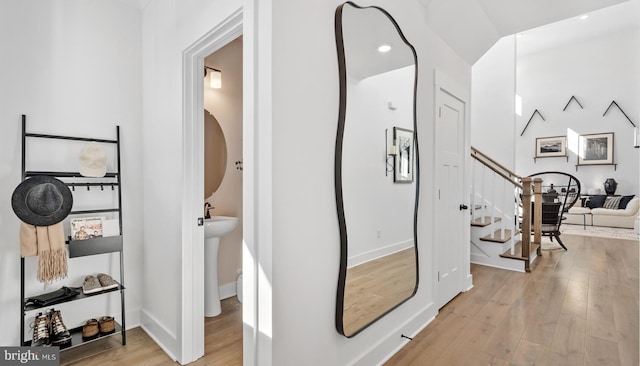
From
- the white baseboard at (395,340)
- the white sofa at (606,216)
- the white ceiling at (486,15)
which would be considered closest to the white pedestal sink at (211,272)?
the white baseboard at (395,340)

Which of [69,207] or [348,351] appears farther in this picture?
[69,207]

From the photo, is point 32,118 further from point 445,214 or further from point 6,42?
point 445,214

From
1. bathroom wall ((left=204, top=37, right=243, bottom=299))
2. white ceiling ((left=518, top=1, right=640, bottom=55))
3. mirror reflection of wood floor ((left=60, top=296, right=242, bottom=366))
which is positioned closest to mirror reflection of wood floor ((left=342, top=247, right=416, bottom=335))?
mirror reflection of wood floor ((left=60, top=296, right=242, bottom=366))

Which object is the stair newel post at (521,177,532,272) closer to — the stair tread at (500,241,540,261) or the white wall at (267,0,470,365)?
the stair tread at (500,241,540,261)

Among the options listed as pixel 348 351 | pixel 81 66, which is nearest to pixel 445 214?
pixel 348 351

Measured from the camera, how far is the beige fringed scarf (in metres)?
1.83

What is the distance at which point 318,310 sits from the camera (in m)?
1.55

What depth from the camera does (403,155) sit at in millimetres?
2152

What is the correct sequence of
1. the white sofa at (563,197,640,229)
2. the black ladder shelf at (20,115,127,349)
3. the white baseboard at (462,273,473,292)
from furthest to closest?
the white sofa at (563,197,640,229) < the white baseboard at (462,273,473,292) < the black ladder shelf at (20,115,127,349)

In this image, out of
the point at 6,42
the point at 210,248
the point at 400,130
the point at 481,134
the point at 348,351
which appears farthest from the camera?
the point at 481,134

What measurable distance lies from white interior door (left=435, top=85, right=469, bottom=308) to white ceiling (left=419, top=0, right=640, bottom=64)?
0.54 meters

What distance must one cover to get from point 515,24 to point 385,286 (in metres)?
2.99

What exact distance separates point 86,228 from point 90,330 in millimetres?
709

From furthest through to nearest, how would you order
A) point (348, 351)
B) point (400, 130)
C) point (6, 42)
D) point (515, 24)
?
point (515, 24)
point (400, 130)
point (6, 42)
point (348, 351)
